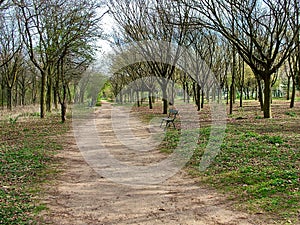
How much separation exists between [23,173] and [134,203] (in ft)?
11.2

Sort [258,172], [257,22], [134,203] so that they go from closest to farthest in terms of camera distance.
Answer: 1. [134,203]
2. [258,172]
3. [257,22]

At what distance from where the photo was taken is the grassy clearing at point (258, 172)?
5.09m

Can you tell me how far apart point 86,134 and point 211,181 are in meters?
9.26

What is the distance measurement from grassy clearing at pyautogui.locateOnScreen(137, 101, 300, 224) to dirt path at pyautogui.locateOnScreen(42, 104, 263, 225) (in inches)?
15.8

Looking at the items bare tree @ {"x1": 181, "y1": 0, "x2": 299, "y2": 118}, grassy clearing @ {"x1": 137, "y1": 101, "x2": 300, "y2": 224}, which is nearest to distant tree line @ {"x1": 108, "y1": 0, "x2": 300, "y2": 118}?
bare tree @ {"x1": 181, "y1": 0, "x2": 299, "y2": 118}

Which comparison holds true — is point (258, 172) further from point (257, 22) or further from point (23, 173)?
point (257, 22)

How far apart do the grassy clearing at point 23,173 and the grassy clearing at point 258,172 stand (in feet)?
11.7

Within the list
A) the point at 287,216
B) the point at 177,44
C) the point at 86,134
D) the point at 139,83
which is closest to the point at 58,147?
the point at 86,134

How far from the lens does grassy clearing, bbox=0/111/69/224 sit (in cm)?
501

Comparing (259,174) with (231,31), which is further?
(231,31)

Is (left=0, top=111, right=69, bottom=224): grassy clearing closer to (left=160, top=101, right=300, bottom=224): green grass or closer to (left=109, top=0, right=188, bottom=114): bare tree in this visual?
(left=160, top=101, right=300, bottom=224): green grass

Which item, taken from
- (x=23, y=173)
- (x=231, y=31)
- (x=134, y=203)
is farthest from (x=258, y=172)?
(x=231, y=31)

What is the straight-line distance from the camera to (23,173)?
7.38m

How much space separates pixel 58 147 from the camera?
11.1 m
